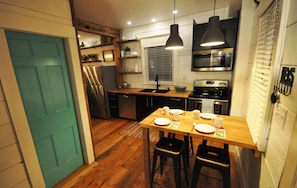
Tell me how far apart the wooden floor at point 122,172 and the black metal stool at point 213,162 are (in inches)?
20.0

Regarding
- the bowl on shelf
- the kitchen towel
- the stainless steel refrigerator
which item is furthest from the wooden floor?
the stainless steel refrigerator

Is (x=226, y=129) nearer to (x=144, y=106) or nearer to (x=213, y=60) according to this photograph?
(x=213, y=60)

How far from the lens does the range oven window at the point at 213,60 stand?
2.50 metres

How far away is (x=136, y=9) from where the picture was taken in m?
2.56

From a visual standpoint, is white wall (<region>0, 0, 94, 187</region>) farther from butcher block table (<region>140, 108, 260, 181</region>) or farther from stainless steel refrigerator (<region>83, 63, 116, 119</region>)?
stainless steel refrigerator (<region>83, 63, 116, 119</region>)

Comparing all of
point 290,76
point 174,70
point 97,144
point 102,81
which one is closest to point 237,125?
point 290,76

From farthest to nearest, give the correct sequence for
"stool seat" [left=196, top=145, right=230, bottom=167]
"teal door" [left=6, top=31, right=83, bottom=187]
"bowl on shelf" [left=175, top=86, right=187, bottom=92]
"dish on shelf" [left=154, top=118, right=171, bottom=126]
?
"bowl on shelf" [left=175, top=86, right=187, bottom=92]
"dish on shelf" [left=154, top=118, right=171, bottom=126]
"teal door" [left=6, top=31, right=83, bottom=187]
"stool seat" [left=196, top=145, right=230, bottom=167]

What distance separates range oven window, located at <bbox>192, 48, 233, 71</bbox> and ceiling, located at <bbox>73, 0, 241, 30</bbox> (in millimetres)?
757

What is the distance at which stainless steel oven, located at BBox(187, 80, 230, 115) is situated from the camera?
2488 mm

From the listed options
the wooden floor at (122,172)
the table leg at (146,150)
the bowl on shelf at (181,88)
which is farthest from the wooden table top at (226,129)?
the bowl on shelf at (181,88)

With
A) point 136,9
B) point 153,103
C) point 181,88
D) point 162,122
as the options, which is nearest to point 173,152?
point 162,122

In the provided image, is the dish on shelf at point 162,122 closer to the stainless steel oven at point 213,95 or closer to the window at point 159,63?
the stainless steel oven at point 213,95

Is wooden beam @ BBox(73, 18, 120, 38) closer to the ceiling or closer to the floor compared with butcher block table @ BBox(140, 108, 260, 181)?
closer to the ceiling

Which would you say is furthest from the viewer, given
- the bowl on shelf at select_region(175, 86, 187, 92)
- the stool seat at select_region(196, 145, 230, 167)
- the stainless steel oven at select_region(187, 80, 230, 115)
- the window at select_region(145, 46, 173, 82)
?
the window at select_region(145, 46, 173, 82)
